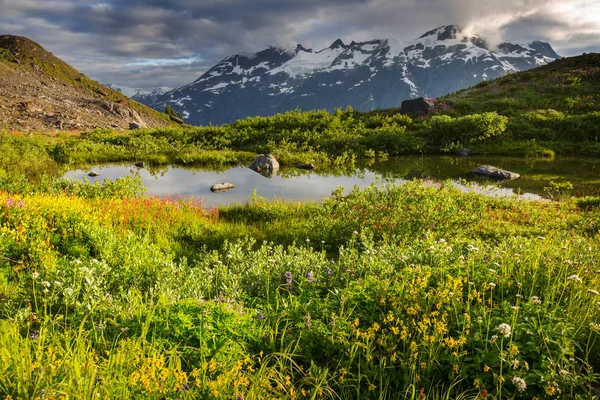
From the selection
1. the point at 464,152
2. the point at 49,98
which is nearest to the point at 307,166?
the point at 464,152

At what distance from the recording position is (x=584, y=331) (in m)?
4.67

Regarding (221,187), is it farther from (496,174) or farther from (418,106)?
(418,106)

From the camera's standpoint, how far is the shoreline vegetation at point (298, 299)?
141 inches

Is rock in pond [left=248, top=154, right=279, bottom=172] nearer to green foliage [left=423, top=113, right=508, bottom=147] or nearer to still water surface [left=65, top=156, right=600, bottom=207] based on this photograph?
still water surface [left=65, top=156, right=600, bottom=207]

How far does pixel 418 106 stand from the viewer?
46.6m

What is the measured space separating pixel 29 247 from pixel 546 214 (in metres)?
15.4

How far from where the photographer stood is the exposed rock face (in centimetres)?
4603

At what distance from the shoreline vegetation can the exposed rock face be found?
32.4 meters

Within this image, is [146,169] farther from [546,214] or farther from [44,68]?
[44,68]

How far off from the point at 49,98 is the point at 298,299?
86799 mm

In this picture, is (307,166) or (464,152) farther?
(464,152)

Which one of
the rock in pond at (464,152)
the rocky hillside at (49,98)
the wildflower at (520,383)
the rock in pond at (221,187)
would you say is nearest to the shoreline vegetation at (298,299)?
the wildflower at (520,383)

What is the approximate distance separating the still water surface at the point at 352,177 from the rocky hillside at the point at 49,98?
30.1 m

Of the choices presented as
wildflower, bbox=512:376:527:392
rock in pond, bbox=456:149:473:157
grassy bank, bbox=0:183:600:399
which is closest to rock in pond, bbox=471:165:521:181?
rock in pond, bbox=456:149:473:157
